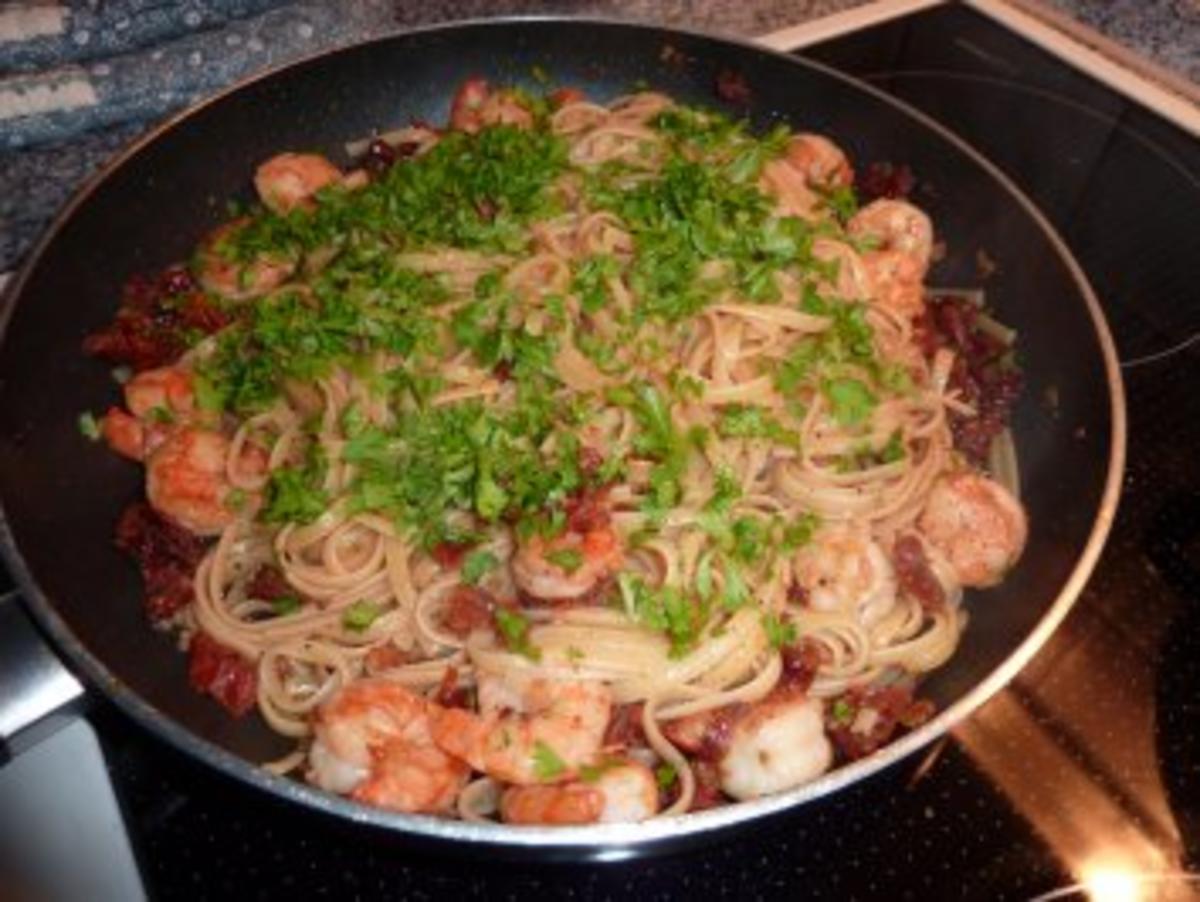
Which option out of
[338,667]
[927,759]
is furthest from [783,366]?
[338,667]

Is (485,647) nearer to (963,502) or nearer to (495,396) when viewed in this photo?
(495,396)

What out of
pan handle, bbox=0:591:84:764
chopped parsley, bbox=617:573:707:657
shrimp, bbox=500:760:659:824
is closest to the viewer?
pan handle, bbox=0:591:84:764

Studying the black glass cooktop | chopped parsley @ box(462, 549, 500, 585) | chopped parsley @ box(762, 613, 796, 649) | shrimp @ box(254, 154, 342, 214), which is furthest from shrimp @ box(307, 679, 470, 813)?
shrimp @ box(254, 154, 342, 214)

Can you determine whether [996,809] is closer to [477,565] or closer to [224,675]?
[477,565]

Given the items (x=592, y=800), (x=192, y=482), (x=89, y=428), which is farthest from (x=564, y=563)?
(x=89, y=428)

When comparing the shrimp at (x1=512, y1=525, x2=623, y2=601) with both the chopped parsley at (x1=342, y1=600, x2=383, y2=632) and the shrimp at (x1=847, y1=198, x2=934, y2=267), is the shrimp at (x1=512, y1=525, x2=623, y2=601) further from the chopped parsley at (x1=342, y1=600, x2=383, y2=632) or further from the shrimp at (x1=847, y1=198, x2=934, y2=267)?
the shrimp at (x1=847, y1=198, x2=934, y2=267)

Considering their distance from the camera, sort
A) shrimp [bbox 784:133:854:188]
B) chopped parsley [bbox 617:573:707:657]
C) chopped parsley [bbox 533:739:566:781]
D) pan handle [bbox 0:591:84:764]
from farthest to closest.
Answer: shrimp [bbox 784:133:854:188]
chopped parsley [bbox 617:573:707:657]
chopped parsley [bbox 533:739:566:781]
pan handle [bbox 0:591:84:764]
